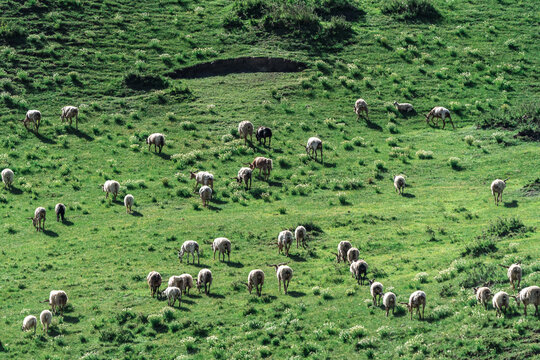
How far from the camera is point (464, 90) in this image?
68.5m

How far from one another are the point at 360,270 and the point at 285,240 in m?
5.76

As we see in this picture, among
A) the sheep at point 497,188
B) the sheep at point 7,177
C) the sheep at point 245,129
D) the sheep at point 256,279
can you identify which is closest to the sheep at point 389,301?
the sheep at point 256,279

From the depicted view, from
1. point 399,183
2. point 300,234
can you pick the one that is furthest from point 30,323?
point 399,183

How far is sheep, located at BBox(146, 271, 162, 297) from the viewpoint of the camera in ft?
122

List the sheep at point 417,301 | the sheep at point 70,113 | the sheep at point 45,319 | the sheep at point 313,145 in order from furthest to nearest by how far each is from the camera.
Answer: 1. the sheep at point 70,113
2. the sheep at point 313,145
3. the sheep at point 45,319
4. the sheep at point 417,301

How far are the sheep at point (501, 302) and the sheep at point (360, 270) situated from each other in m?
8.28

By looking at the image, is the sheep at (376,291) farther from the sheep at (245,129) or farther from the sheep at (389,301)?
the sheep at (245,129)

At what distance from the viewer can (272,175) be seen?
180 ft

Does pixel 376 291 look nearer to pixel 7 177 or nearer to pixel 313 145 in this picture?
pixel 313 145

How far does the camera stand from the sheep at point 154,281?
37.1 meters

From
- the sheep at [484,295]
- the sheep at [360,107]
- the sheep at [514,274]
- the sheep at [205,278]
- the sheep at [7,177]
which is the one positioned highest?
the sheep at [514,274]

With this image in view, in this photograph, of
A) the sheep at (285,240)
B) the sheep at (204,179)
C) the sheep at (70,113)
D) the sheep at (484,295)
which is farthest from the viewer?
the sheep at (70,113)

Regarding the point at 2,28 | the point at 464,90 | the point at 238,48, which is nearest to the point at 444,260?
the point at 464,90

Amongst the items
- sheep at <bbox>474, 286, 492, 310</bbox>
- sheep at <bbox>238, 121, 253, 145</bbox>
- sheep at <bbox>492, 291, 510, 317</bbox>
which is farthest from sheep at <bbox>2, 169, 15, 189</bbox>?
sheep at <bbox>492, 291, 510, 317</bbox>
